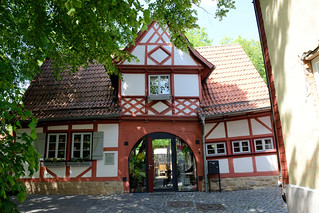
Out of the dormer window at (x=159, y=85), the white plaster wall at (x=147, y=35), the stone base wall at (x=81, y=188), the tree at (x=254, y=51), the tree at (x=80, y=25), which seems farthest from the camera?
the tree at (x=254, y=51)

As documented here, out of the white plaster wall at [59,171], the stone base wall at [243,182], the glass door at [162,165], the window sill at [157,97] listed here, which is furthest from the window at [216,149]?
the white plaster wall at [59,171]

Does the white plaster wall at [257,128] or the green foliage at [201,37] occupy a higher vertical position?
the green foliage at [201,37]

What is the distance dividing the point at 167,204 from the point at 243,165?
4001 mm

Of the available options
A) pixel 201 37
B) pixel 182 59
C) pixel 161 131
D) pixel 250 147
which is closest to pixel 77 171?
pixel 161 131

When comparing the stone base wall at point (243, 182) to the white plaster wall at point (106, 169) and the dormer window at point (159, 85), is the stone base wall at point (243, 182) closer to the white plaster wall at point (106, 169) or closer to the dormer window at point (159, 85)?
the white plaster wall at point (106, 169)

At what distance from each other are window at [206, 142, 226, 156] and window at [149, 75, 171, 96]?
279 cm

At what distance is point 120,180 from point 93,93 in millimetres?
3976

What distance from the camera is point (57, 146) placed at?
960cm

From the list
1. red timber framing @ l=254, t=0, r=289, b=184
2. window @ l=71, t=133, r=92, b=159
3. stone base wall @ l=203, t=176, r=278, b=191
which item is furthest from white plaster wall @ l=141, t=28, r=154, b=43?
stone base wall @ l=203, t=176, r=278, b=191

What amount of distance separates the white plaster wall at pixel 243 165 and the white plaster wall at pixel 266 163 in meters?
0.26

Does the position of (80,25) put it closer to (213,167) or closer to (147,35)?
(147,35)

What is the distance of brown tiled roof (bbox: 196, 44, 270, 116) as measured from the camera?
9688 mm

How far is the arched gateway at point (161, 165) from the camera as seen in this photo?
9.35 metres

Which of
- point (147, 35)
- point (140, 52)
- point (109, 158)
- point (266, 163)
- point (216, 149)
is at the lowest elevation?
point (266, 163)
